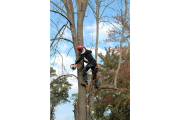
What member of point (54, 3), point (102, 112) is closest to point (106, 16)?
point (54, 3)

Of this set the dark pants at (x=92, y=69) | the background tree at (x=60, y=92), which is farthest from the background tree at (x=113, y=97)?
the dark pants at (x=92, y=69)

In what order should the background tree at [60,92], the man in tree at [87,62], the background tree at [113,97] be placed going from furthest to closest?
the background tree at [60,92] < the background tree at [113,97] < the man in tree at [87,62]

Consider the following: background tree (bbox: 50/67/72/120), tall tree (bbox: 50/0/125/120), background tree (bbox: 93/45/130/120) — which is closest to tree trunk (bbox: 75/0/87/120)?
tall tree (bbox: 50/0/125/120)

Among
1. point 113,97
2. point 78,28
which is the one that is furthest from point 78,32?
point 113,97

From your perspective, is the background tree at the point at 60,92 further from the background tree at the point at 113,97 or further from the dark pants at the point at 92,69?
the dark pants at the point at 92,69

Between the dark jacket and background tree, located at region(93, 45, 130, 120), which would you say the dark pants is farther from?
background tree, located at region(93, 45, 130, 120)

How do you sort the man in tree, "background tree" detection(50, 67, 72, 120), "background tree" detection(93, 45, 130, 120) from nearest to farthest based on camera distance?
the man in tree, "background tree" detection(93, 45, 130, 120), "background tree" detection(50, 67, 72, 120)

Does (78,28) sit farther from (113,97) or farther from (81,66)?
(113,97)

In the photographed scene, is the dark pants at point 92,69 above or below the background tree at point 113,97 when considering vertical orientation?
above

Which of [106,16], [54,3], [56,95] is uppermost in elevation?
[54,3]
